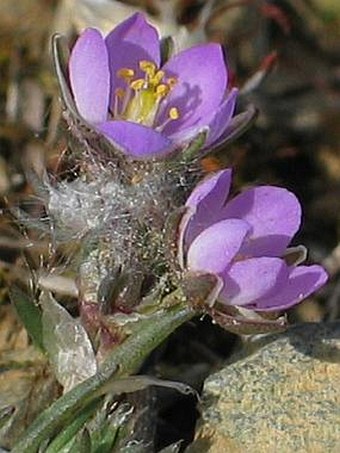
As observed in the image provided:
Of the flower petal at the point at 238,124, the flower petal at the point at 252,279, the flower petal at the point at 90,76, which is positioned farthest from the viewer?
the flower petal at the point at 238,124

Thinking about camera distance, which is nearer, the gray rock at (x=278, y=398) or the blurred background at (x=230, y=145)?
the gray rock at (x=278, y=398)

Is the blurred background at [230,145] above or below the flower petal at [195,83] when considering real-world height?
below

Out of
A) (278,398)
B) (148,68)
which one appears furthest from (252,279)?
(148,68)

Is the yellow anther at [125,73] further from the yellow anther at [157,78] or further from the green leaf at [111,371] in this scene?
the green leaf at [111,371]

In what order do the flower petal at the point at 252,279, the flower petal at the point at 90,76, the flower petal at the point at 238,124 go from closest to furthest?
the flower petal at the point at 252,279
the flower petal at the point at 90,76
the flower petal at the point at 238,124

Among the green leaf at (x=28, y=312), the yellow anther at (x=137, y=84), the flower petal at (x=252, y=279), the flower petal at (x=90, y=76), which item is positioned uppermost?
the flower petal at (x=90, y=76)

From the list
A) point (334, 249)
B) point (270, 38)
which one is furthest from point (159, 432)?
point (270, 38)

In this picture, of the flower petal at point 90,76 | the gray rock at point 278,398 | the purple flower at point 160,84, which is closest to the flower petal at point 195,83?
the purple flower at point 160,84
